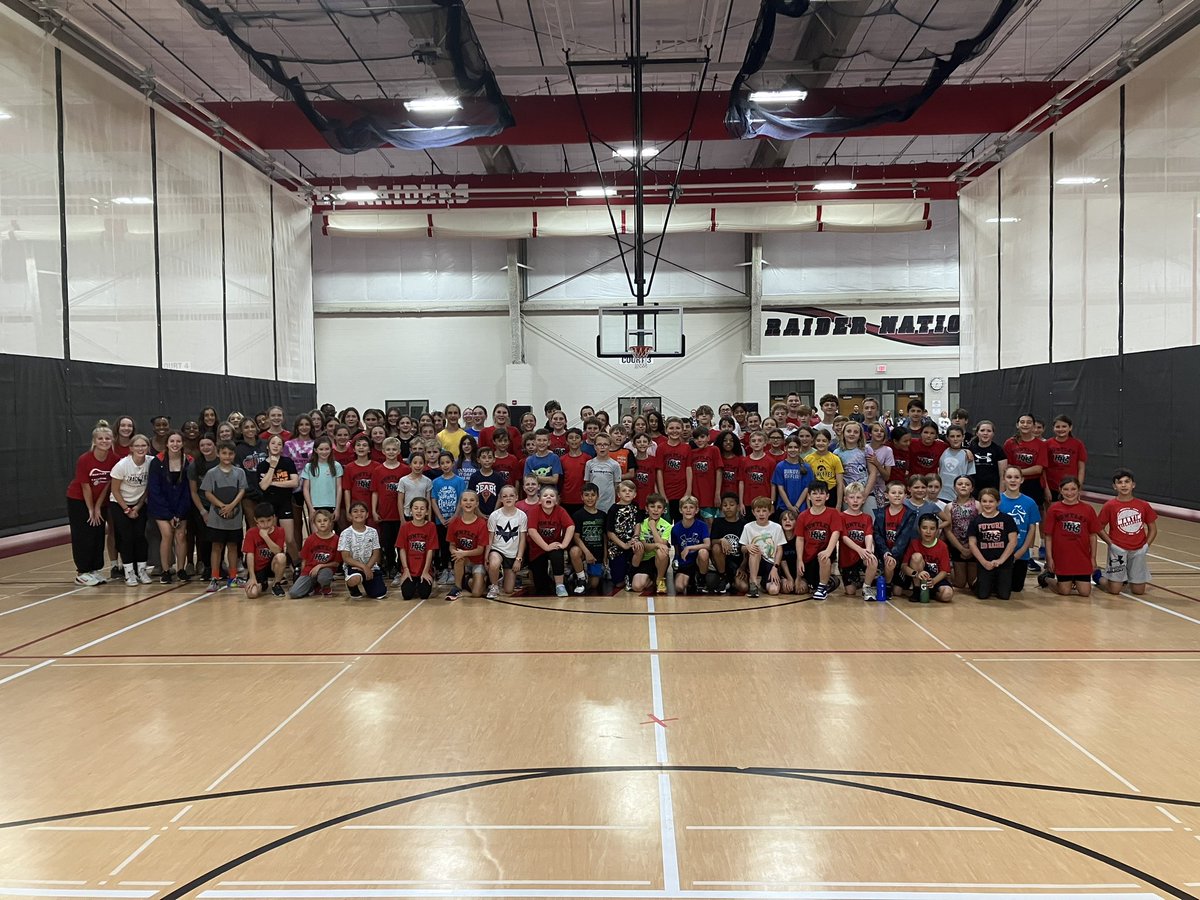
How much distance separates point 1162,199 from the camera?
38.4ft

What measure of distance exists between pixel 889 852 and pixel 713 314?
68.1 feet

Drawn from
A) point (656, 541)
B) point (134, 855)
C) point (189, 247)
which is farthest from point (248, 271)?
point (134, 855)

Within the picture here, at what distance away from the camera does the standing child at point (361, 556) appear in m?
7.29

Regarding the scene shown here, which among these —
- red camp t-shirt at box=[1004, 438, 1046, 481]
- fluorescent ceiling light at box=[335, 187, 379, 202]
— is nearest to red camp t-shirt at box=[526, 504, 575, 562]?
red camp t-shirt at box=[1004, 438, 1046, 481]

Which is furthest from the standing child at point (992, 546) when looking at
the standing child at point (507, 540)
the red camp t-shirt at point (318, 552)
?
the red camp t-shirt at point (318, 552)

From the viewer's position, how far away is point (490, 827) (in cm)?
317

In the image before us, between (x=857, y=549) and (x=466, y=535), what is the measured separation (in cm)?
368

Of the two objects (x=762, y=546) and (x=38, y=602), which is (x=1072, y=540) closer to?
(x=762, y=546)

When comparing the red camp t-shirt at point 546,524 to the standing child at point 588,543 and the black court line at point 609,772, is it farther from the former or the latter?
the black court line at point 609,772

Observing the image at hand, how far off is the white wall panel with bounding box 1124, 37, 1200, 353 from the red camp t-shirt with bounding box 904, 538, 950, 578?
7572 millimetres

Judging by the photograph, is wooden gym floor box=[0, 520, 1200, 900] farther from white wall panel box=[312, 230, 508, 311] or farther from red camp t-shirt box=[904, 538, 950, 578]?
white wall panel box=[312, 230, 508, 311]

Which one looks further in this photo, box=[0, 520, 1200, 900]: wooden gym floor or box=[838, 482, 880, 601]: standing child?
box=[838, 482, 880, 601]: standing child

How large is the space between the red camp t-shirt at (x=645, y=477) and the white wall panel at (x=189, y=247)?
32.0 feet

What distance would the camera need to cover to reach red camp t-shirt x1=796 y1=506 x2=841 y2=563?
7.25 metres
